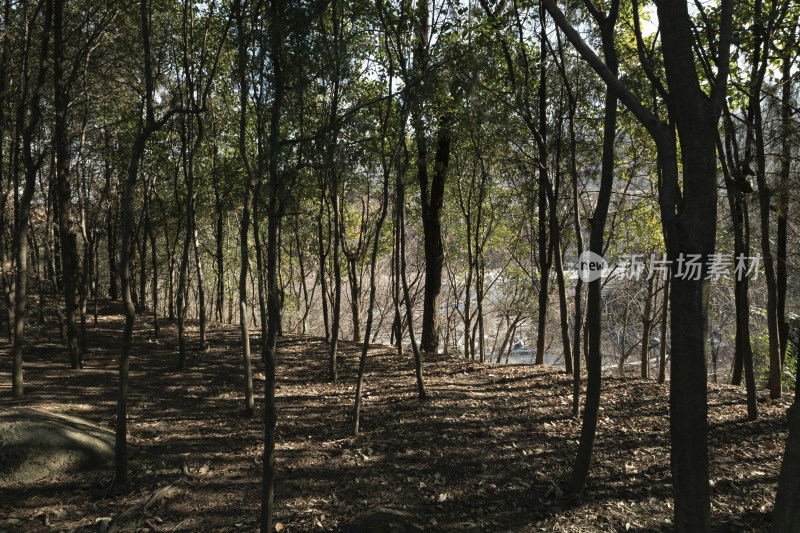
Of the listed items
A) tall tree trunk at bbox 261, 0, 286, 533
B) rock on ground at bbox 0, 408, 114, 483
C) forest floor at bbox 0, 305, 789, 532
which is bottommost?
forest floor at bbox 0, 305, 789, 532

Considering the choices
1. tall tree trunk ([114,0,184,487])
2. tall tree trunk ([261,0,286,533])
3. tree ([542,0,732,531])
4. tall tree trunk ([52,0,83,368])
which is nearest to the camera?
tree ([542,0,732,531])

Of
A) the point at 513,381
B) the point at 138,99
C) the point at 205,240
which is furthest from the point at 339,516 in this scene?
the point at 205,240

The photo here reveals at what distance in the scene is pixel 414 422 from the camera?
695 centimetres

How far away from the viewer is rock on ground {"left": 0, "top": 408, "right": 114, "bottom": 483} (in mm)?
4910

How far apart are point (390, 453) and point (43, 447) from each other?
3.91 m

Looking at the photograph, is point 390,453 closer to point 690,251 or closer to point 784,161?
point 690,251

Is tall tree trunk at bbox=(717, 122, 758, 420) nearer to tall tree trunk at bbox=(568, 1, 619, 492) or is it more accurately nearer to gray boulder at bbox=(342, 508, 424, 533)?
tall tree trunk at bbox=(568, 1, 619, 492)

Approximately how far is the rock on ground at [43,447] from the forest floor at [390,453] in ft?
0.61

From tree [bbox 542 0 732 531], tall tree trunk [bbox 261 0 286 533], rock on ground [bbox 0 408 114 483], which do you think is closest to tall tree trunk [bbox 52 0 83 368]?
rock on ground [bbox 0 408 114 483]

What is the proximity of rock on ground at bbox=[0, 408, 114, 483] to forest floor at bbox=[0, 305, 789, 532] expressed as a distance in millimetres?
185

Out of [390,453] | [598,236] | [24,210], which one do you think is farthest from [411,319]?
[24,210]

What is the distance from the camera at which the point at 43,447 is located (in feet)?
16.7

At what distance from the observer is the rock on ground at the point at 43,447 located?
491cm

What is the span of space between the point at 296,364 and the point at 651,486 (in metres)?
6.91
